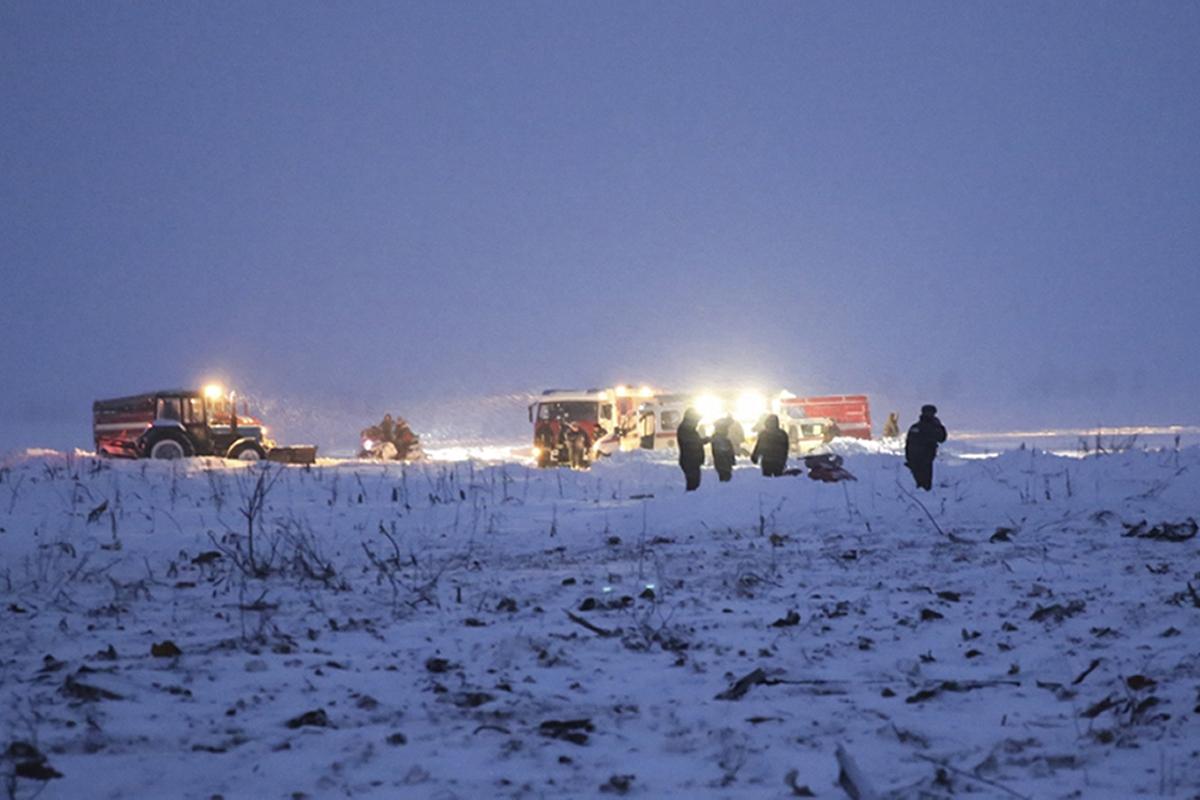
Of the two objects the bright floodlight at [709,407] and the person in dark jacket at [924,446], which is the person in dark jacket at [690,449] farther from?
the bright floodlight at [709,407]

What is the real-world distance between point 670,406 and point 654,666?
86.1 feet

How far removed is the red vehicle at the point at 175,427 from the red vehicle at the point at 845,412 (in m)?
22.4

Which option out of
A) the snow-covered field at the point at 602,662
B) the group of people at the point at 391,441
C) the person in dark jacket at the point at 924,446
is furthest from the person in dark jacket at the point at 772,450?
the group of people at the point at 391,441

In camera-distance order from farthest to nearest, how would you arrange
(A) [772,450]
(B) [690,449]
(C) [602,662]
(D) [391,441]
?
Answer: (D) [391,441] < (A) [772,450] < (B) [690,449] < (C) [602,662]

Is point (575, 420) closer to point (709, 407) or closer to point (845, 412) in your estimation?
point (709, 407)

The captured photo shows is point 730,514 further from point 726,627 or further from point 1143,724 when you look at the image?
point 1143,724

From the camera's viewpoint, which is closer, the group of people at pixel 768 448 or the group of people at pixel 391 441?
Result: the group of people at pixel 768 448

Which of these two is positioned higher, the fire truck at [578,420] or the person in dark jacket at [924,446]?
the fire truck at [578,420]

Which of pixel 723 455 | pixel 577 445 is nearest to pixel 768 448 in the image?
pixel 723 455

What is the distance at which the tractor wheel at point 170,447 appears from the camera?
26.3 m

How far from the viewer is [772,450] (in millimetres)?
17594

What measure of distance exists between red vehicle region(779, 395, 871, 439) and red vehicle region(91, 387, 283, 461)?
22432mm

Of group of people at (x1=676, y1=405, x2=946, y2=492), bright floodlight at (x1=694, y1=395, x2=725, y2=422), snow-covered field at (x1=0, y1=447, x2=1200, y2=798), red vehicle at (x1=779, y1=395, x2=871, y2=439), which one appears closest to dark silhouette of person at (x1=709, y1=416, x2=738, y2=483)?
group of people at (x1=676, y1=405, x2=946, y2=492)

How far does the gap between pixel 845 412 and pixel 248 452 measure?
2443 centimetres
